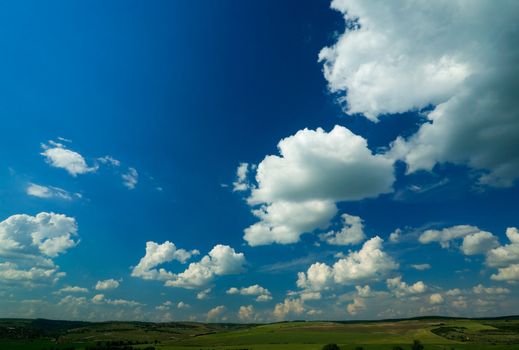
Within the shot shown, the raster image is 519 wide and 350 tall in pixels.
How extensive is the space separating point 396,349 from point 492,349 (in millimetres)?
51752

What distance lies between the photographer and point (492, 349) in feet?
652

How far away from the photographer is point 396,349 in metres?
200
